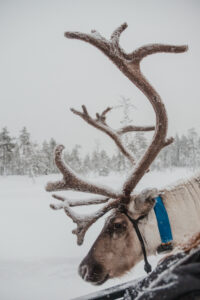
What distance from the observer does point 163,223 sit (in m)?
1.68

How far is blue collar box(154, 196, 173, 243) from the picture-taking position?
1.65 m

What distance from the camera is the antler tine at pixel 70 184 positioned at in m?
2.02

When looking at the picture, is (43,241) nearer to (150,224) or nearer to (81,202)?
(81,202)

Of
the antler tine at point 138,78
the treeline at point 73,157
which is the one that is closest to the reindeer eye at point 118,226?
the antler tine at point 138,78

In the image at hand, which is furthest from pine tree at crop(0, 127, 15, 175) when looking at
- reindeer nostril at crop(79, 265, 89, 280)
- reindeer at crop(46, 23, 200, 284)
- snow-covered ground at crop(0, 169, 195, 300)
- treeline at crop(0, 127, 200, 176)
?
reindeer nostril at crop(79, 265, 89, 280)

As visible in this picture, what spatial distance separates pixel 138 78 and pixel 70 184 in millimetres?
1425

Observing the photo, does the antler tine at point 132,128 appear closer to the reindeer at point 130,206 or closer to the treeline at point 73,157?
the reindeer at point 130,206

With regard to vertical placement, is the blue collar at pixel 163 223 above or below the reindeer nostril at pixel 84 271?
above

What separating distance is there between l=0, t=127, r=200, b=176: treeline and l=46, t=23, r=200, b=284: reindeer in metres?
26.0

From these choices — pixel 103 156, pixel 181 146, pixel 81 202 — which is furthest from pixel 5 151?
pixel 181 146

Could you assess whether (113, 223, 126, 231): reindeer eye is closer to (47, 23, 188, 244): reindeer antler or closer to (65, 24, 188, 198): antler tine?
(47, 23, 188, 244): reindeer antler

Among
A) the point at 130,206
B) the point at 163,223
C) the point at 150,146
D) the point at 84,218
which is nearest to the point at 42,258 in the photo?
the point at 84,218

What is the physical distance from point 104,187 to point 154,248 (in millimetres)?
783

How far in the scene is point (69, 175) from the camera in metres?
2.06
